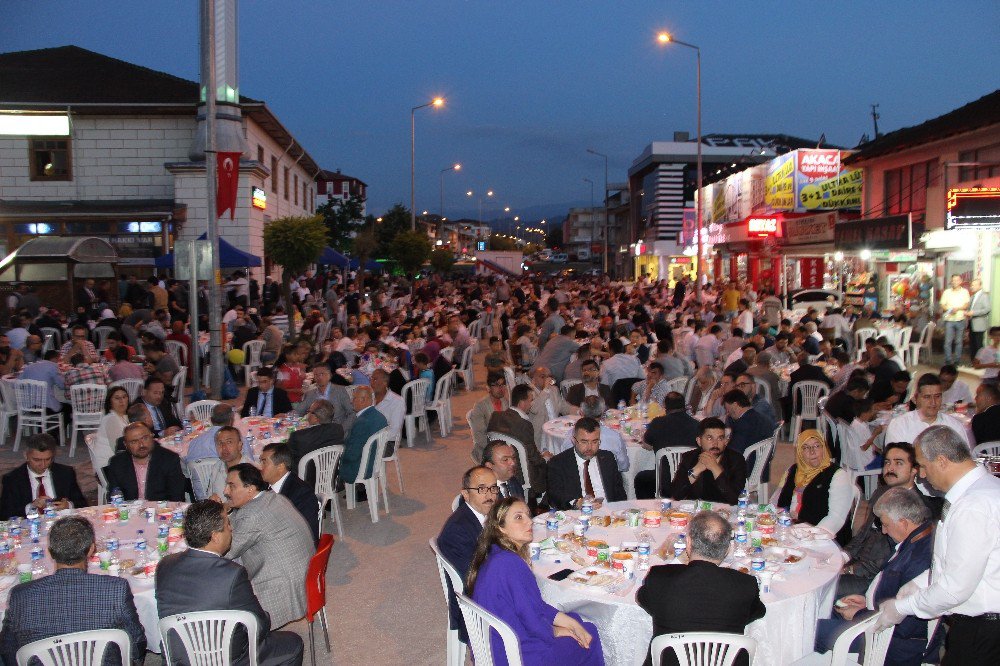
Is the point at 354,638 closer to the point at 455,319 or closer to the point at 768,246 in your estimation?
the point at 455,319

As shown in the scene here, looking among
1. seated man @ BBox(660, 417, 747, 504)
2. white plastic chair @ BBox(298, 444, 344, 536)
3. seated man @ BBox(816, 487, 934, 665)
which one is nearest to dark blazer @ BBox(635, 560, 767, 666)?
seated man @ BBox(816, 487, 934, 665)

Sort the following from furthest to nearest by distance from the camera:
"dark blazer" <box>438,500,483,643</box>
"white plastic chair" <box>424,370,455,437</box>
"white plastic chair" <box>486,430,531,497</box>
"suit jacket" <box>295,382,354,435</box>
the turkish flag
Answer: the turkish flag < "white plastic chair" <box>424,370,455,437</box> < "suit jacket" <box>295,382,354,435</box> < "white plastic chair" <box>486,430,531,497</box> < "dark blazer" <box>438,500,483,643</box>

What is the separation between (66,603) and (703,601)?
301 cm

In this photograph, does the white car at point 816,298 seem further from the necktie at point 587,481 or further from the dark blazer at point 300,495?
the dark blazer at point 300,495

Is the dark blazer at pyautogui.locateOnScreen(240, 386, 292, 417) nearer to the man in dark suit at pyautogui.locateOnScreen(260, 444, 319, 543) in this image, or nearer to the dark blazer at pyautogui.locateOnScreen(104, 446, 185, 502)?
the dark blazer at pyautogui.locateOnScreen(104, 446, 185, 502)

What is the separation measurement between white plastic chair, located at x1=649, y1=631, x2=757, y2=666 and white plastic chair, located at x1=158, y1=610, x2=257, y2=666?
197 cm

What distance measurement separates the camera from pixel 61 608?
4109 mm

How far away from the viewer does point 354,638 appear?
587cm

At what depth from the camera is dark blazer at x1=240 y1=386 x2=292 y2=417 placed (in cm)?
990

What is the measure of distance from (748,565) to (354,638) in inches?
106

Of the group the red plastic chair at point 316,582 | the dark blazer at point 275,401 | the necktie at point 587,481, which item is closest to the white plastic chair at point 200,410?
the dark blazer at point 275,401

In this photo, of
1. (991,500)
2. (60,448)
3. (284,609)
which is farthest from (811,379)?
(60,448)

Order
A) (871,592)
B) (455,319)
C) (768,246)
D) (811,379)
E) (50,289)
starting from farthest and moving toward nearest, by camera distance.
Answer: (768,246) → (50,289) → (455,319) → (811,379) → (871,592)

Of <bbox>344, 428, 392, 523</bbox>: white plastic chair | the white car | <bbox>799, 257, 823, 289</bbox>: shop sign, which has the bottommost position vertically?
<bbox>344, 428, 392, 523</bbox>: white plastic chair
